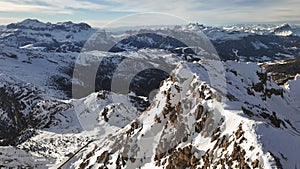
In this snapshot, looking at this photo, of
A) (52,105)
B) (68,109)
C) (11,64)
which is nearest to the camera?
(68,109)

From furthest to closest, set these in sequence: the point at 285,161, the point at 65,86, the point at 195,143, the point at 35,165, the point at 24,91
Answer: the point at 65,86, the point at 24,91, the point at 35,165, the point at 195,143, the point at 285,161

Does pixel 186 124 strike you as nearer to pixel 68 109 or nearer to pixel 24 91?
pixel 68 109

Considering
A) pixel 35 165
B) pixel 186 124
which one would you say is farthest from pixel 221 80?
pixel 35 165

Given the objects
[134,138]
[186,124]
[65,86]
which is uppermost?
[186,124]

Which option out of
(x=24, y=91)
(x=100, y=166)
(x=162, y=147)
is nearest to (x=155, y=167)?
(x=162, y=147)

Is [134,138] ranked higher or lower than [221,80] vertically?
lower

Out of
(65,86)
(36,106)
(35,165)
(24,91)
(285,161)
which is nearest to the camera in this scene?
(285,161)

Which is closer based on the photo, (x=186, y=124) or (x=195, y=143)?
(x=195, y=143)

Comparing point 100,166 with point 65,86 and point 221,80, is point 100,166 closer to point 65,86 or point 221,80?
point 221,80

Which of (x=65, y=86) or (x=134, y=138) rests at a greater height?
(x=134, y=138)
